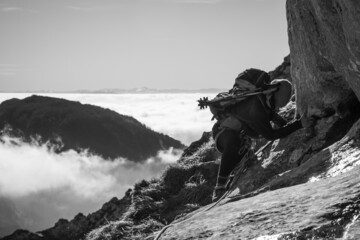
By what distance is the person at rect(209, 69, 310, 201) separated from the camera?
Result: 10531 mm

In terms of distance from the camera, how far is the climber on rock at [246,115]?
10.5 metres

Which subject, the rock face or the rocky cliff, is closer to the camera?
the rocky cliff

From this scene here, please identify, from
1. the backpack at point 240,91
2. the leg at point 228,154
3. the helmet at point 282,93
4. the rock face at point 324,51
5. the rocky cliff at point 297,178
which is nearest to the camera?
the rocky cliff at point 297,178

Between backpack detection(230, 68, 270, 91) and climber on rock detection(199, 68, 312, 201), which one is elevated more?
backpack detection(230, 68, 270, 91)

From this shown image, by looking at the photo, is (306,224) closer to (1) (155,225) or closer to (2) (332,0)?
(2) (332,0)

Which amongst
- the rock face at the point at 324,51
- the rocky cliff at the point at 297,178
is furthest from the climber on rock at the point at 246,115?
the rock face at the point at 324,51

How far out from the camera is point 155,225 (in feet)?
39.7

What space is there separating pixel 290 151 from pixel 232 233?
457 cm

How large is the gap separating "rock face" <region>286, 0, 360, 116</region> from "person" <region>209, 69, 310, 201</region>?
1.99 ft

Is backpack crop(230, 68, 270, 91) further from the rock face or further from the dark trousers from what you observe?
the dark trousers

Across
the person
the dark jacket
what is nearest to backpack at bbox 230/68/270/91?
the person

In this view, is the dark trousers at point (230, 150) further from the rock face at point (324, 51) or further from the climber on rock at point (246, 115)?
the rock face at point (324, 51)

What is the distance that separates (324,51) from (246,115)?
2.57 m

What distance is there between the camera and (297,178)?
25.5 ft
